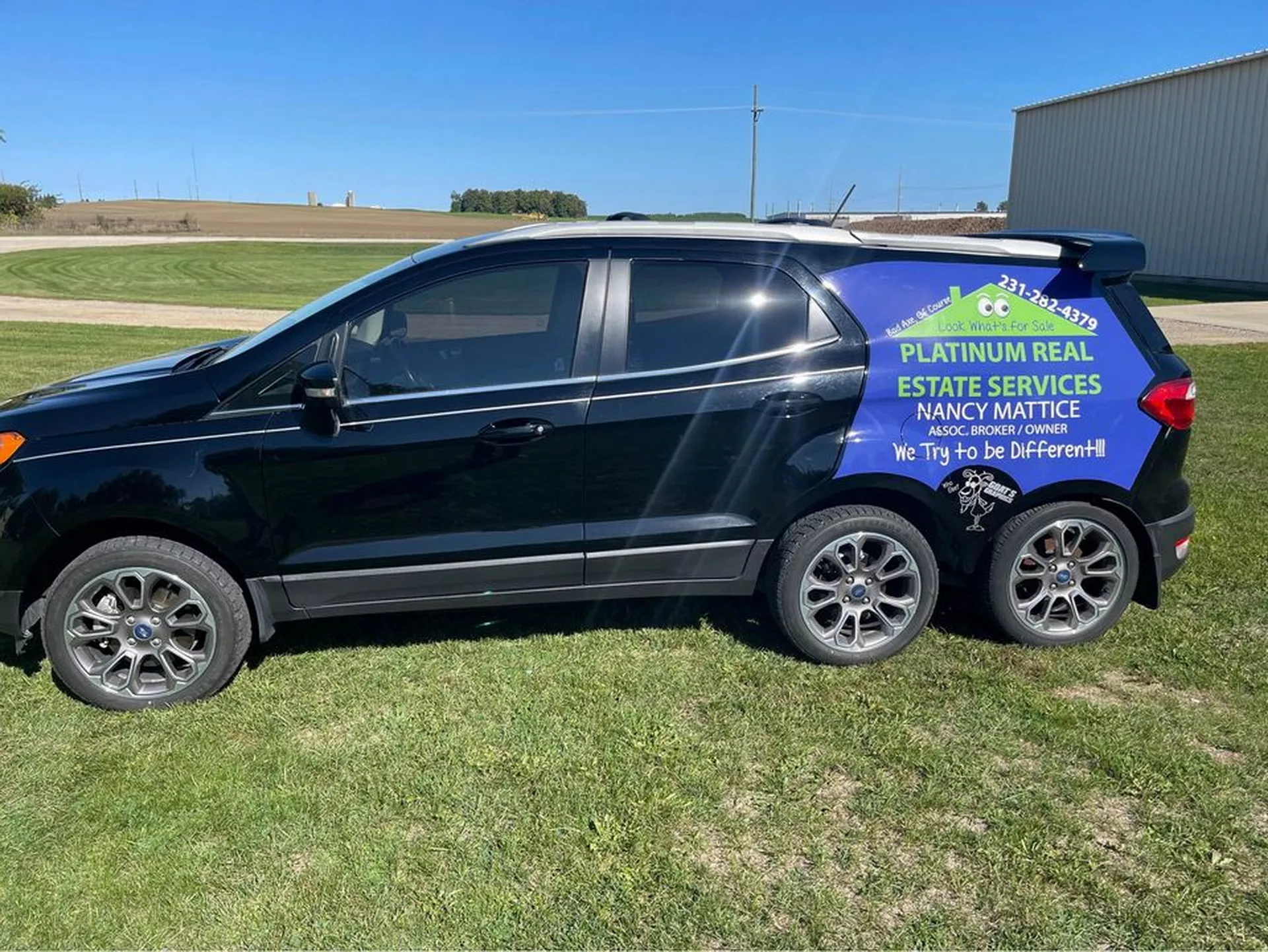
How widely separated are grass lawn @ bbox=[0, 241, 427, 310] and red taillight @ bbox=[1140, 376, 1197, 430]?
63.6 feet

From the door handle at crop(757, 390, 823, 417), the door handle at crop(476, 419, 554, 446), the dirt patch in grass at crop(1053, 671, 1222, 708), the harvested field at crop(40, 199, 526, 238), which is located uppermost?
the harvested field at crop(40, 199, 526, 238)

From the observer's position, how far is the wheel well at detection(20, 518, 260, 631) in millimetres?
3479

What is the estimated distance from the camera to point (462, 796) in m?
3.00

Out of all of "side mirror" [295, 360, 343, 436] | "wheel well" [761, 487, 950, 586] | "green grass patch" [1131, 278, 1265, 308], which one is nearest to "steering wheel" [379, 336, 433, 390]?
"side mirror" [295, 360, 343, 436]

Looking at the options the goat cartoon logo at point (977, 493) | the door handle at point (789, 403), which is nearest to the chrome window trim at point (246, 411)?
the door handle at point (789, 403)

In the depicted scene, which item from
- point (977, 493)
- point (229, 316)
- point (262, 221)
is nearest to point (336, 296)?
point (977, 493)

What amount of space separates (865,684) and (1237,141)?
28.6 metres

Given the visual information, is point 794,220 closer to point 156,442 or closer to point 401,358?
point 401,358

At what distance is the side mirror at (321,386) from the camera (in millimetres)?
3332

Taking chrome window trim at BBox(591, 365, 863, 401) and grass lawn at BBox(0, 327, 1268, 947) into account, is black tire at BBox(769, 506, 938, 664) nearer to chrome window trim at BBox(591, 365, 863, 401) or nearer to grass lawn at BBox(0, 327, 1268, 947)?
grass lawn at BBox(0, 327, 1268, 947)

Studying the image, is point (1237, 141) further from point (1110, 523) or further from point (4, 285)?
point (4, 285)

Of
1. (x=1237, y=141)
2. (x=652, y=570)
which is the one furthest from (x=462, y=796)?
(x=1237, y=141)

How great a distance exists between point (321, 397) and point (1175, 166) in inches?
1240

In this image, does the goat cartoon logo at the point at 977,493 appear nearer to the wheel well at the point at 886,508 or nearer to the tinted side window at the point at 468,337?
the wheel well at the point at 886,508
